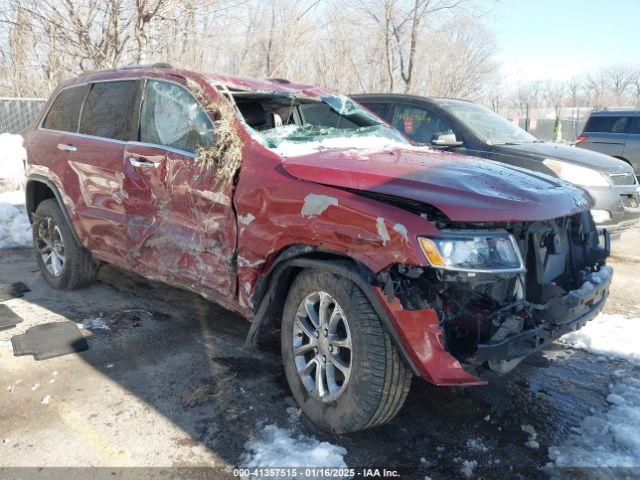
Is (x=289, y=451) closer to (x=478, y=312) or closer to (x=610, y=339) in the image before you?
(x=478, y=312)

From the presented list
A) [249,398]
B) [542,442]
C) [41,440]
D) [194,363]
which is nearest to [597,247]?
[542,442]

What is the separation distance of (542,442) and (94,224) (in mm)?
3599

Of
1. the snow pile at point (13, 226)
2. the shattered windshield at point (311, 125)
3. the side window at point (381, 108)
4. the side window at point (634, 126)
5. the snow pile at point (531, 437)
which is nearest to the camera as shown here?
the snow pile at point (531, 437)

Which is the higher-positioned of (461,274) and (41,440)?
(461,274)

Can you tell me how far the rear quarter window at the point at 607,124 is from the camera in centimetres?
1258

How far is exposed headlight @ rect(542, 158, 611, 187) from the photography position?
5996 mm

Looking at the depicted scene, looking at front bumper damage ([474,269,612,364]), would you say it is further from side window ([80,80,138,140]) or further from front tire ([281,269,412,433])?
side window ([80,80,138,140])

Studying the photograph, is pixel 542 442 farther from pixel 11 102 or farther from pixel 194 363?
pixel 11 102

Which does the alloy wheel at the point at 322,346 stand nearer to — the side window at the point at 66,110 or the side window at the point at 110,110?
the side window at the point at 110,110

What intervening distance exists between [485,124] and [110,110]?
14.9 feet

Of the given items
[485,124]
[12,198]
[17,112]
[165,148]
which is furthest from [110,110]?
[17,112]

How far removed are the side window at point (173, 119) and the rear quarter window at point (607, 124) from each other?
12124 millimetres

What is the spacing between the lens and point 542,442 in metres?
2.80

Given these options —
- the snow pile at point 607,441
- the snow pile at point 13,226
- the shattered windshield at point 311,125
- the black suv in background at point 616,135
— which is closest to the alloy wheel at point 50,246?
the snow pile at point 13,226
